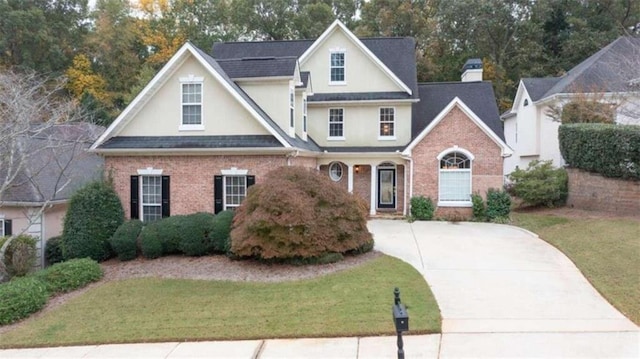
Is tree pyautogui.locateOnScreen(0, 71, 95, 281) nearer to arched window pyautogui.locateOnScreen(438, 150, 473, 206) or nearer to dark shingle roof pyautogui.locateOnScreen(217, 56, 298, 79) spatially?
dark shingle roof pyautogui.locateOnScreen(217, 56, 298, 79)

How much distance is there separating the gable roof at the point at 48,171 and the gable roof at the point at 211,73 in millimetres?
1829

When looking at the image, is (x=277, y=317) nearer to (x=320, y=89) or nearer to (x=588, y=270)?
(x=588, y=270)

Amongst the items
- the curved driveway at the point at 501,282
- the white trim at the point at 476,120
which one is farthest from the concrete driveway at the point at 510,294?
the white trim at the point at 476,120

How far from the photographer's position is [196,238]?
1438cm

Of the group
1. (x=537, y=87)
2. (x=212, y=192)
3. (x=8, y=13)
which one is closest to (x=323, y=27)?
(x=537, y=87)

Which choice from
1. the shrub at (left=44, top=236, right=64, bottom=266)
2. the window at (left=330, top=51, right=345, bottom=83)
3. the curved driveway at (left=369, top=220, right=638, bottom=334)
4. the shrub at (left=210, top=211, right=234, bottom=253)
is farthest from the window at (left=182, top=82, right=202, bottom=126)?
the window at (left=330, top=51, right=345, bottom=83)

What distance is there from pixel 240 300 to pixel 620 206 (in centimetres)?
1491

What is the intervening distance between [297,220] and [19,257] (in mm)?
8626

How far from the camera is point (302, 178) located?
44.5 ft

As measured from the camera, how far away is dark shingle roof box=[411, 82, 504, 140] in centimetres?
2233

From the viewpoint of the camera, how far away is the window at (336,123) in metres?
22.7

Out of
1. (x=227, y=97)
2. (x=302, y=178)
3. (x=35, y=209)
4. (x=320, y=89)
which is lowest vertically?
(x=35, y=209)

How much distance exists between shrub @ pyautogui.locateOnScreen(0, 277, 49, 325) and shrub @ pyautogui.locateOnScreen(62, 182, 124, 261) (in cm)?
329

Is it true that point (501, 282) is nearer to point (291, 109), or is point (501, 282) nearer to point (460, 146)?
point (460, 146)
